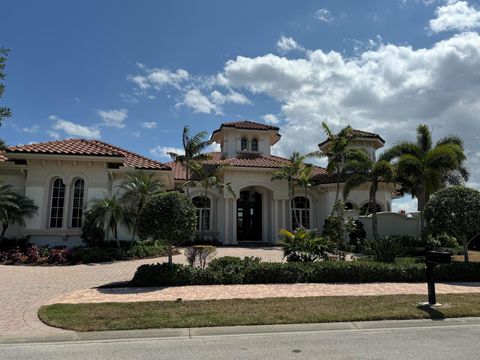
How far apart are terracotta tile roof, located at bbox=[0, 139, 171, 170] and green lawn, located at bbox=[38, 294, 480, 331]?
1094 cm

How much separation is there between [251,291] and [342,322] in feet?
10.4

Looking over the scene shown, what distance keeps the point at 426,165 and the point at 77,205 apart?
1866cm

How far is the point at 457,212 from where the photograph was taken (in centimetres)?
1248

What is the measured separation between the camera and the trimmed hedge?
10445mm

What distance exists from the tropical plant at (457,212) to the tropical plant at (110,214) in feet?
41.1

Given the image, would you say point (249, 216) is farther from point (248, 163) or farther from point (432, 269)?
point (432, 269)

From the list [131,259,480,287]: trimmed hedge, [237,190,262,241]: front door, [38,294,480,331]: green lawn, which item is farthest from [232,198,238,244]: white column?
[38,294,480,331]: green lawn

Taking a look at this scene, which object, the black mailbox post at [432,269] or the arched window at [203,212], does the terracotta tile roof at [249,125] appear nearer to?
the arched window at [203,212]

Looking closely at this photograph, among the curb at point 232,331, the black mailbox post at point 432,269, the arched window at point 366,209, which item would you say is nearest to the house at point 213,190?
the arched window at point 366,209

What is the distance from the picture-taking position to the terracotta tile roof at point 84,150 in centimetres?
1716

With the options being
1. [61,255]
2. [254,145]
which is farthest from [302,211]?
[61,255]

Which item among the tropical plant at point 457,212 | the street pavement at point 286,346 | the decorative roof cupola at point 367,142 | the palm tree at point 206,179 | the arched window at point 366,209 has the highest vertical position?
the decorative roof cupola at point 367,142

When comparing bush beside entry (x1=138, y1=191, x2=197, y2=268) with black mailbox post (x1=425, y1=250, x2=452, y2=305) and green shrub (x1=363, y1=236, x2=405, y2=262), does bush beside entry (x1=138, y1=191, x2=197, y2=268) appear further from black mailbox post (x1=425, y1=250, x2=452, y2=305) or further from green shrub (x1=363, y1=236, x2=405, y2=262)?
green shrub (x1=363, y1=236, x2=405, y2=262)

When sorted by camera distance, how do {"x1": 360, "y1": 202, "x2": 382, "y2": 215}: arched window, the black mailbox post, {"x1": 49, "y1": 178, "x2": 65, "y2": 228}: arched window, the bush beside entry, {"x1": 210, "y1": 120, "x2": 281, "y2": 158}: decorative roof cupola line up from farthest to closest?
{"x1": 210, "y1": 120, "x2": 281, "y2": 158}: decorative roof cupola < {"x1": 360, "y1": 202, "x2": 382, "y2": 215}: arched window < {"x1": 49, "y1": 178, "x2": 65, "y2": 228}: arched window < the bush beside entry < the black mailbox post
